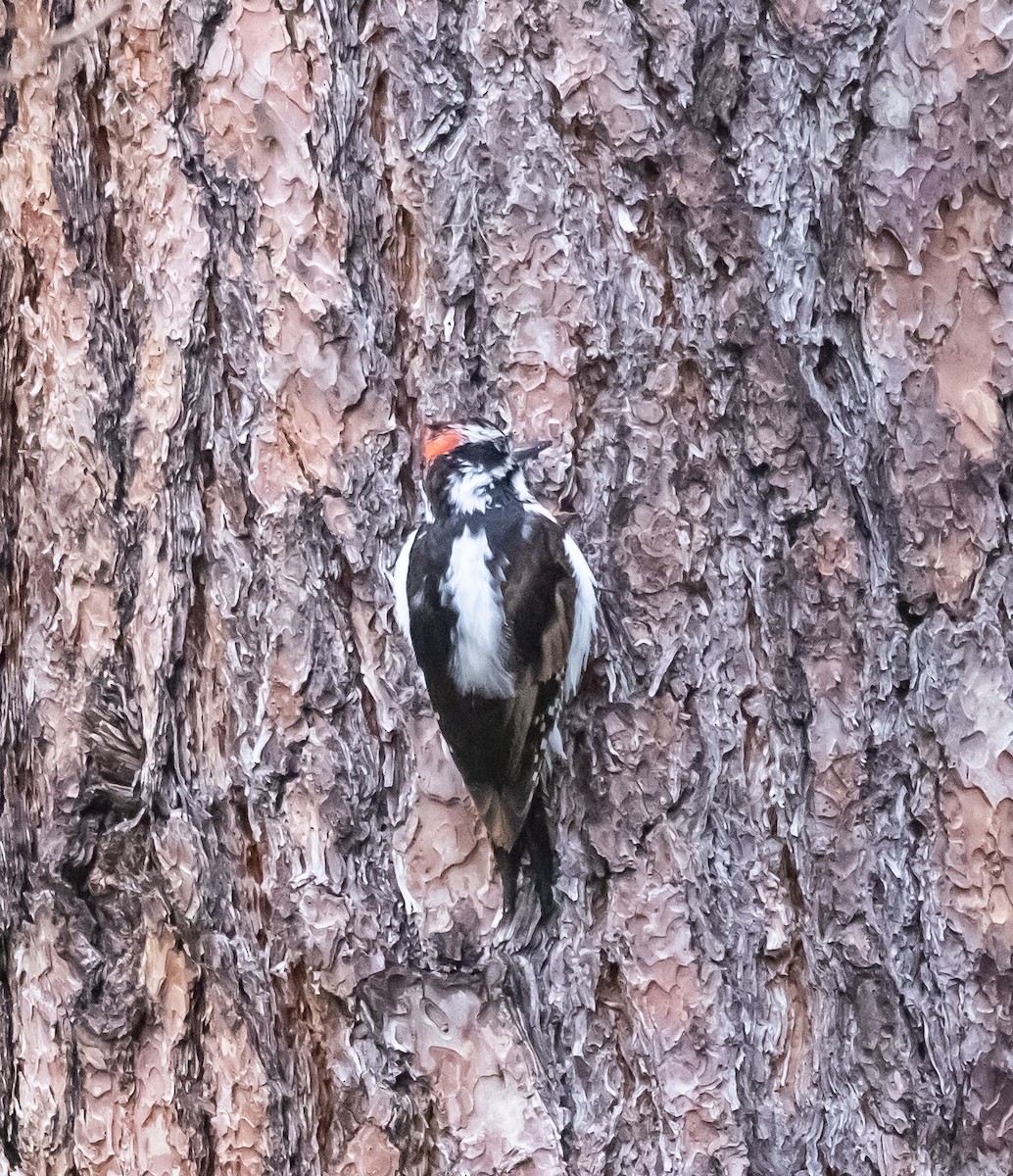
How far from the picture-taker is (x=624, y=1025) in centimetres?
197

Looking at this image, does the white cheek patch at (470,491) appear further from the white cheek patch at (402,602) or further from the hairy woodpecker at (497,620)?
the white cheek patch at (402,602)

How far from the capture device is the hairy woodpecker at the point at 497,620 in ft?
6.61

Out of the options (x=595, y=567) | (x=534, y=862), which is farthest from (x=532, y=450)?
(x=534, y=862)

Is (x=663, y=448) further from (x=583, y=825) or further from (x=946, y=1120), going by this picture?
(x=946, y=1120)

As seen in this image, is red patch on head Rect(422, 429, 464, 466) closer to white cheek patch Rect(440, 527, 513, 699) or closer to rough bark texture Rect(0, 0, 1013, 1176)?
rough bark texture Rect(0, 0, 1013, 1176)

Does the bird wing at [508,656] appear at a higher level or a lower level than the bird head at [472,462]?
lower

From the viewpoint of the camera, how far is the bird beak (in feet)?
6.81

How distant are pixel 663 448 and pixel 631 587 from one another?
257mm

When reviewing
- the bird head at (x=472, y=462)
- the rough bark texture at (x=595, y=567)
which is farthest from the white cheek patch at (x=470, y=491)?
the rough bark texture at (x=595, y=567)

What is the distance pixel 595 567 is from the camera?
208 cm

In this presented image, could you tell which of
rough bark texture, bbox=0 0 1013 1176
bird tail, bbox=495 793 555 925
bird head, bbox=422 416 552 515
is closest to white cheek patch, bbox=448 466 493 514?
bird head, bbox=422 416 552 515

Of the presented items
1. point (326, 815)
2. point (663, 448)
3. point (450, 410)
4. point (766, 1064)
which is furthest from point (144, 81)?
point (766, 1064)

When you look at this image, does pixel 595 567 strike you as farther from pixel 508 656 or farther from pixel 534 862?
pixel 534 862

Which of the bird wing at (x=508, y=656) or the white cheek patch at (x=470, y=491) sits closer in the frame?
the bird wing at (x=508, y=656)
